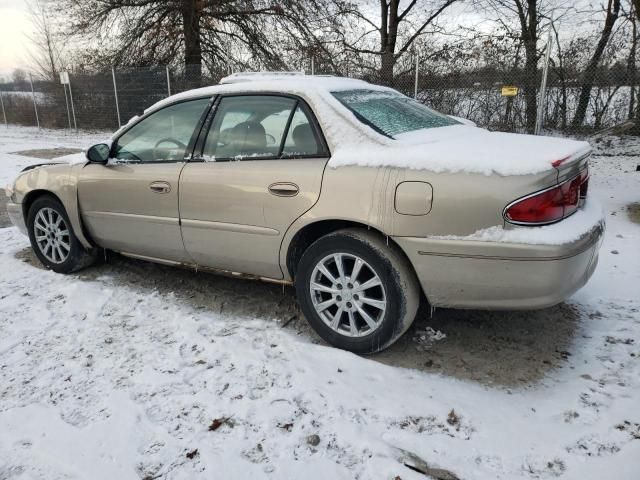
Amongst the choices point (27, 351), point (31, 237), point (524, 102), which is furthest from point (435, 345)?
point (524, 102)

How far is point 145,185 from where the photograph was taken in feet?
12.4

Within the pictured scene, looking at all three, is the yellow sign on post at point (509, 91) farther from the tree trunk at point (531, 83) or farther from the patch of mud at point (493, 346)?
the patch of mud at point (493, 346)

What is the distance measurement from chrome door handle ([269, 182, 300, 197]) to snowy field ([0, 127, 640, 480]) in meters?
0.94

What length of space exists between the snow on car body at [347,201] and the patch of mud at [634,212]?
3.26 m

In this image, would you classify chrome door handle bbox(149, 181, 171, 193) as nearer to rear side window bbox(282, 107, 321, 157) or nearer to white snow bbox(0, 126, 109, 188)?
rear side window bbox(282, 107, 321, 157)

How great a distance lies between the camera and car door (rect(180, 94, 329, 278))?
312 centimetres

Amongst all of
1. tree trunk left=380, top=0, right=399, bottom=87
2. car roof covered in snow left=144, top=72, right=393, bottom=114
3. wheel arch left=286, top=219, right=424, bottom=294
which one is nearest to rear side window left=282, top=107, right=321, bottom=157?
car roof covered in snow left=144, top=72, right=393, bottom=114

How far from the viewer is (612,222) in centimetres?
575

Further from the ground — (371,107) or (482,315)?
(371,107)

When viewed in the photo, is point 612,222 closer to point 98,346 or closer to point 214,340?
point 214,340

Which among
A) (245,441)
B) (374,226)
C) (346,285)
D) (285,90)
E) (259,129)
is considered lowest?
(245,441)

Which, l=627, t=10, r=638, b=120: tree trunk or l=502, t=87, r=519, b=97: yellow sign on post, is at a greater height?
l=627, t=10, r=638, b=120: tree trunk

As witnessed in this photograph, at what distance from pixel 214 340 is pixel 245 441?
39.6 inches

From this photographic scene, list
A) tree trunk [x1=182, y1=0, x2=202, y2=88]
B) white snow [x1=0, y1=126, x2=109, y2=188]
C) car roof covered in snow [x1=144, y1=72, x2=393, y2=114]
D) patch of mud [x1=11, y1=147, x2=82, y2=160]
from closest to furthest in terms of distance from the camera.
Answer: car roof covered in snow [x1=144, y1=72, x2=393, y2=114] → white snow [x1=0, y1=126, x2=109, y2=188] → patch of mud [x1=11, y1=147, x2=82, y2=160] → tree trunk [x1=182, y1=0, x2=202, y2=88]
